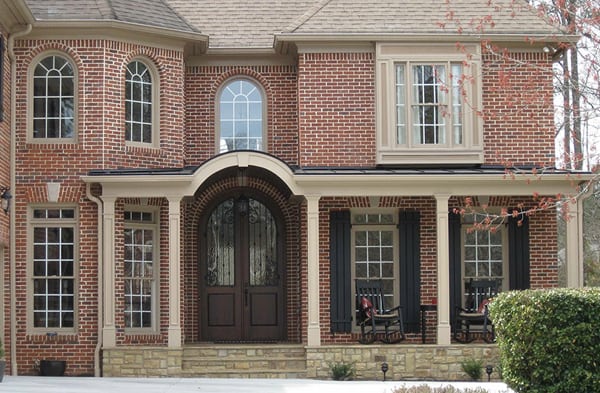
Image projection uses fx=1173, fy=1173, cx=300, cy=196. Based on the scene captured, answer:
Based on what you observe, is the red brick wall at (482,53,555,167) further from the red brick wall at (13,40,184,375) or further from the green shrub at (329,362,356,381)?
the red brick wall at (13,40,184,375)

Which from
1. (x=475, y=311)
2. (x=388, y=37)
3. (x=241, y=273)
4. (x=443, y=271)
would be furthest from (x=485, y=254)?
(x=241, y=273)

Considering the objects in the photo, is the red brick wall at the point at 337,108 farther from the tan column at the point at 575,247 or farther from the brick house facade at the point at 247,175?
the tan column at the point at 575,247

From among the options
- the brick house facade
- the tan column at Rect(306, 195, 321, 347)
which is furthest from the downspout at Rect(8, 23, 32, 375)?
the tan column at Rect(306, 195, 321, 347)

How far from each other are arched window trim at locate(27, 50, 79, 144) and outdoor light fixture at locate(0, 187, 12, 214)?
1120 millimetres

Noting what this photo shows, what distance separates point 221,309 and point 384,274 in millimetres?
2971

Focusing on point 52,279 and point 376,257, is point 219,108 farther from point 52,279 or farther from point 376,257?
point 52,279

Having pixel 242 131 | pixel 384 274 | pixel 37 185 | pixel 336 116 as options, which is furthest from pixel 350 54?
pixel 37 185

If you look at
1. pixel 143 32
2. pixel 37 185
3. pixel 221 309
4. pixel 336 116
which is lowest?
pixel 221 309

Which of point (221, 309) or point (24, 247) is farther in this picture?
point (221, 309)

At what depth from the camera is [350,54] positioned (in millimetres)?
20281

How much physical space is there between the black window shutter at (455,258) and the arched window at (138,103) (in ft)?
17.7

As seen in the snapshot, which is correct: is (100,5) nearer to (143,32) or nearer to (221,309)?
(143,32)

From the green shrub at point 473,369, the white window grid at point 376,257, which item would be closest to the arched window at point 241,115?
the white window grid at point 376,257

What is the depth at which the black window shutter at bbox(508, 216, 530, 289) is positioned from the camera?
2025 cm
